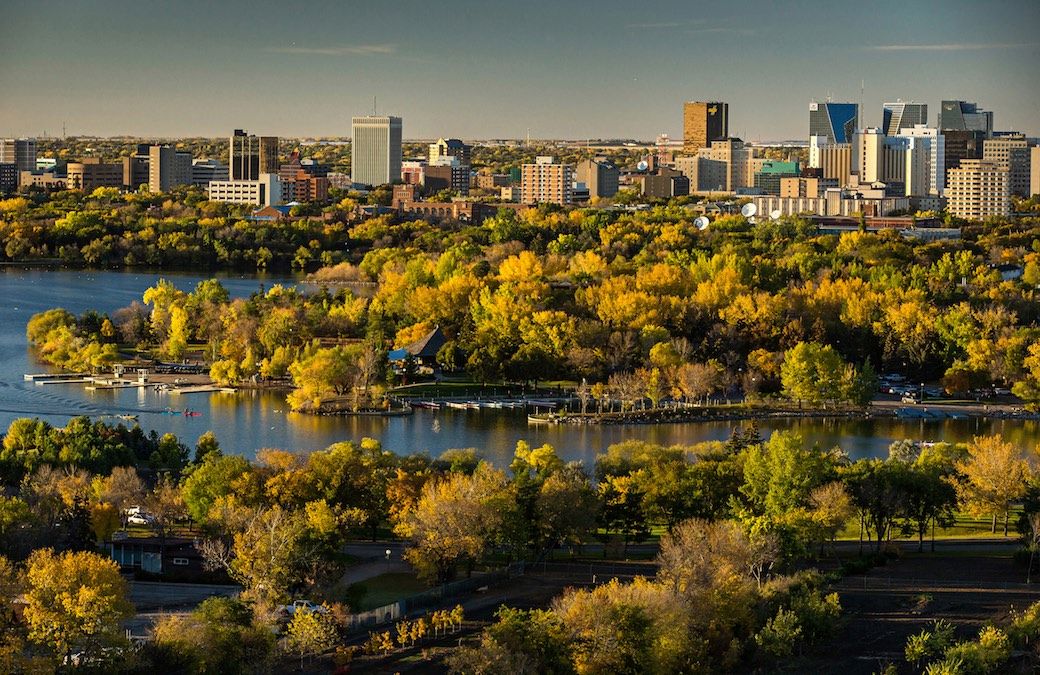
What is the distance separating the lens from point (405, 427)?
605 inches

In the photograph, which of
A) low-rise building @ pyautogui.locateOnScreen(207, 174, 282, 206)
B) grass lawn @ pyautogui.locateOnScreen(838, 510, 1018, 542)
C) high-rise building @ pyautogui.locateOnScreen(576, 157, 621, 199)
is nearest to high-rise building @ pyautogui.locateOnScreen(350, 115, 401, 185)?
high-rise building @ pyautogui.locateOnScreen(576, 157, 621, 199)

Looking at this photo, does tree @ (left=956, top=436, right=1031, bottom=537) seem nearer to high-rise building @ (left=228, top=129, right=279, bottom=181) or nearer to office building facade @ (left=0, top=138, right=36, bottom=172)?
high-rise building @ (left=228, top=129, right=279, bottom=181)

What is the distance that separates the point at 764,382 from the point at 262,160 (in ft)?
119

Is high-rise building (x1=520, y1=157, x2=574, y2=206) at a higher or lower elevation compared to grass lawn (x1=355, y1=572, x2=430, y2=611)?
higher

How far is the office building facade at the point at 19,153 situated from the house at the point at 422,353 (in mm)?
43000

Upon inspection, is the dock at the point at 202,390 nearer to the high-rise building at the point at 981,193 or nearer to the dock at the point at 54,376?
the dock at the point at 54,376

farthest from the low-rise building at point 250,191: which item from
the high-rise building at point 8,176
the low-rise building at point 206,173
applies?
Answer: the low-rise building at point 206,173

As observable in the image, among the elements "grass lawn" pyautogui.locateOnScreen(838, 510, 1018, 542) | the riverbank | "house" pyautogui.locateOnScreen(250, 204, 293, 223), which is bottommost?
"grass lawn" pyautogui.locateOnScreen(838, 510, 1018, 542)

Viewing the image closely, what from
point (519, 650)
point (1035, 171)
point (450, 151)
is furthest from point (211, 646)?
point (450, 151)

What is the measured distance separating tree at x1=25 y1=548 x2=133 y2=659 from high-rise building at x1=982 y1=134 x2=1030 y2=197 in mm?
41733

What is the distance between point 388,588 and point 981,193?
34603 millimetres

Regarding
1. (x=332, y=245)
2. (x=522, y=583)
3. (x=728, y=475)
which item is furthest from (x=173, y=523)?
(x=332, y=245)

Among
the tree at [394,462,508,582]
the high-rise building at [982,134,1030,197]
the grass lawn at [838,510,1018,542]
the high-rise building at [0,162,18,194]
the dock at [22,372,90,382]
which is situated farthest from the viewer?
the high-rise building at [0,162,18,194]

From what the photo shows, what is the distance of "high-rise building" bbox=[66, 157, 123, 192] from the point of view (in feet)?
168
